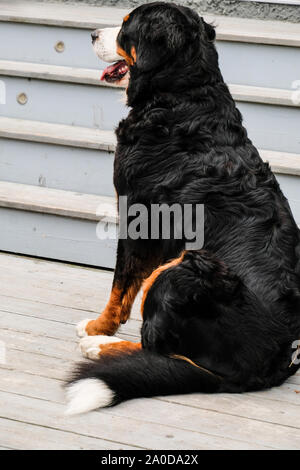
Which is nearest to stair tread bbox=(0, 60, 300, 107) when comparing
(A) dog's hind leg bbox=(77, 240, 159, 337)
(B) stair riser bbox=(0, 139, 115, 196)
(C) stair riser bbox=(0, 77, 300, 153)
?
(C) stair riser bbox=(0, 77, 300, 153)

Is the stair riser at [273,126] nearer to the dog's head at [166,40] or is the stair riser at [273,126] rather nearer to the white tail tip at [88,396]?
the dog's head at [166,40]

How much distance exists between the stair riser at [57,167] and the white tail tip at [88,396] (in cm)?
182

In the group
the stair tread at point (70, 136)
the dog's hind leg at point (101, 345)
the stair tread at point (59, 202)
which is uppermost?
the stair tread at point (70, 136)

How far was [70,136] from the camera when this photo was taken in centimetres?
429

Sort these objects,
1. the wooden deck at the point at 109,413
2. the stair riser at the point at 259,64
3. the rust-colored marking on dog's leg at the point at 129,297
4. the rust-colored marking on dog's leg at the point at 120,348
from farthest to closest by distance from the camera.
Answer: the stair riser at the point at 259,64 < the rust-colored marking on dog's leg at the point at 129,297 < the rust-colored marking on dog's leg at the point at 120,348 < the wooden deck at the point at 109,413

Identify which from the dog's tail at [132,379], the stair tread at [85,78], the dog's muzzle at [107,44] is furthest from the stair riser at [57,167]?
the dog's tail at [132,379]

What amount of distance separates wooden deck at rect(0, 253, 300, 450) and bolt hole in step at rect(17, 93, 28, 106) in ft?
5.49

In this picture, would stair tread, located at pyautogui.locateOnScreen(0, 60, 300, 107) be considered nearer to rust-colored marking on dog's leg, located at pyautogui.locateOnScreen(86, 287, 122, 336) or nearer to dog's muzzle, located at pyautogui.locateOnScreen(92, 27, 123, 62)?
dog's muzzle, located at pyautogui.locateOnScreen(92, 27, 123, 62)

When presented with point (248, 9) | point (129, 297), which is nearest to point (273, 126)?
point (248, 9)

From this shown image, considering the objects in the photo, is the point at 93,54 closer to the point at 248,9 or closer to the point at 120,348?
the point at 248,9

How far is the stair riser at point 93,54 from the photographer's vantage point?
436 centimetres

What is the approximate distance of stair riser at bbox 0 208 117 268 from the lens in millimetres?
4109

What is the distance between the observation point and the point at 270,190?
2.83m

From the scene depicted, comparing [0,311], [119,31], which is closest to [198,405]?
[0,311]
